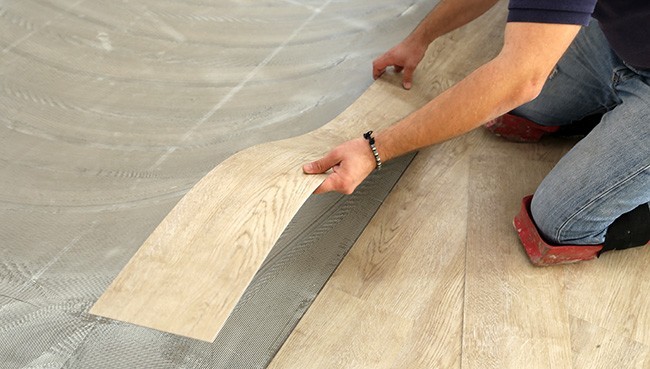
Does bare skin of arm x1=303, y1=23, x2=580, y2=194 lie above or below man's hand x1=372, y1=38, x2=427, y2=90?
above

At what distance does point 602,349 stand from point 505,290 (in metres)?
0.23

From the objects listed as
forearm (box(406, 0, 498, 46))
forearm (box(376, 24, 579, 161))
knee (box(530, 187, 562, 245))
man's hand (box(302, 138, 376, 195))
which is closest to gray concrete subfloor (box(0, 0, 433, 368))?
forearm (box(406, 0, 498, 46))

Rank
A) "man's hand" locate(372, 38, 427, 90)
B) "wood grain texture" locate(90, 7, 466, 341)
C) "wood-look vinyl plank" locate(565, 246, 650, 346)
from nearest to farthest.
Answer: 1. "wood grain texture" locate(90, 7, 466, 341)
2. "wood-look vinyl plank" locate(565, 246, 650, 346)
3. "man's hand" locate(372, 38, 427, 90)

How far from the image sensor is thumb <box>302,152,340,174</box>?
54.1 inches

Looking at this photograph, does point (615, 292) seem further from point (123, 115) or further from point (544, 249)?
point (123, 115)

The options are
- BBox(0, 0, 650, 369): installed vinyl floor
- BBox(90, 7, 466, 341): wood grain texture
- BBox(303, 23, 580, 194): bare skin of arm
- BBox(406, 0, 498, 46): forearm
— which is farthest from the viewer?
BBox(406, 0, 498, 46): forearm

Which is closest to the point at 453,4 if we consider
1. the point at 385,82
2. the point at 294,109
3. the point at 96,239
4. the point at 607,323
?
the point at 385,82

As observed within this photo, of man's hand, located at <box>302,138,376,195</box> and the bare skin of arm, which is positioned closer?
the bare skin of arm

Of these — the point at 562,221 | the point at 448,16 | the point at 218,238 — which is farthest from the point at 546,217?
the point at 218,238

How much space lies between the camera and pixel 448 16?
1.73 meters

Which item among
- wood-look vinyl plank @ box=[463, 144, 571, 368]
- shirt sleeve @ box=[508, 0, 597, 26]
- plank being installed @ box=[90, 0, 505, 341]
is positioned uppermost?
shirt sleeve @ box=[508, 0, 597, 26]

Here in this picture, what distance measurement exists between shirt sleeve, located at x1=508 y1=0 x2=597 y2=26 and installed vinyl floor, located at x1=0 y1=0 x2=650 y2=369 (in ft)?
1.93

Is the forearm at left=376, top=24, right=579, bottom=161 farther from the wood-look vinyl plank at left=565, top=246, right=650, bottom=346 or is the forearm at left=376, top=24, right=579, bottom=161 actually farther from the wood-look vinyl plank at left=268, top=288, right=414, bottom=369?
the wood-look vinyl plank at left=565, top=246, right=650, bottom=346

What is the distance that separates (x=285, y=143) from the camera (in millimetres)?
1567
